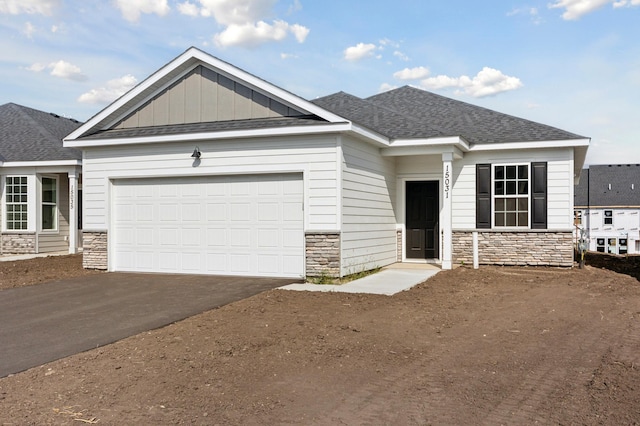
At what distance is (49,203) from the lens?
18438 millimetres

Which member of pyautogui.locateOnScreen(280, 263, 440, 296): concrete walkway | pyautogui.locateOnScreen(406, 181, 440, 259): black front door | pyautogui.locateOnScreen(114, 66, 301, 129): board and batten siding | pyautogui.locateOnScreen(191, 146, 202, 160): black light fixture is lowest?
pyautogui.locateOnScreen(280, 263, 440, 296): concrete walkway

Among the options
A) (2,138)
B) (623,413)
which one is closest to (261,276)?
(623,413)

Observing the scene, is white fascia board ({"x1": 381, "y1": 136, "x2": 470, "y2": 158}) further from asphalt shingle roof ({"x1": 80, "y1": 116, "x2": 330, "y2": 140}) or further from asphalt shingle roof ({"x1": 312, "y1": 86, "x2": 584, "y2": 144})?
asphalt shingle roof ({"x1": 80, "y1": 116, "x2": 330, "y2": 140})

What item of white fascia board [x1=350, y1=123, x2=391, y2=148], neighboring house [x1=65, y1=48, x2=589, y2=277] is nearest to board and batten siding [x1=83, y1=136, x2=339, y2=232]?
neighboring house [x1=65, y1=48, x2=589, y2=277]

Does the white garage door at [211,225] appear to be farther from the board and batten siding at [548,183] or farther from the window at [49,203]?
the window at [49,203]

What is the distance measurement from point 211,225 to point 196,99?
9.56ft

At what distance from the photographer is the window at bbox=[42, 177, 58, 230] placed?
18234 mm

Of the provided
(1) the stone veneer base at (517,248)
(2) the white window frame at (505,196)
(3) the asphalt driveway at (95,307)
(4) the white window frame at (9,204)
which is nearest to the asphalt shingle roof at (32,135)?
(4) the white window frame at (9,204)

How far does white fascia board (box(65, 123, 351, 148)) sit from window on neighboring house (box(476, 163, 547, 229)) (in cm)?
504

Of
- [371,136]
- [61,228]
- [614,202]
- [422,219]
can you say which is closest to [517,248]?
[422,219]

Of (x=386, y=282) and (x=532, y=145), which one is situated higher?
(x=532, y=145)

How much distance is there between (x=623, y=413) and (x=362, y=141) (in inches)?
342

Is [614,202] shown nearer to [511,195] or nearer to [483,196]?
[511,195]

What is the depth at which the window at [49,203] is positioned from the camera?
18.2 m
